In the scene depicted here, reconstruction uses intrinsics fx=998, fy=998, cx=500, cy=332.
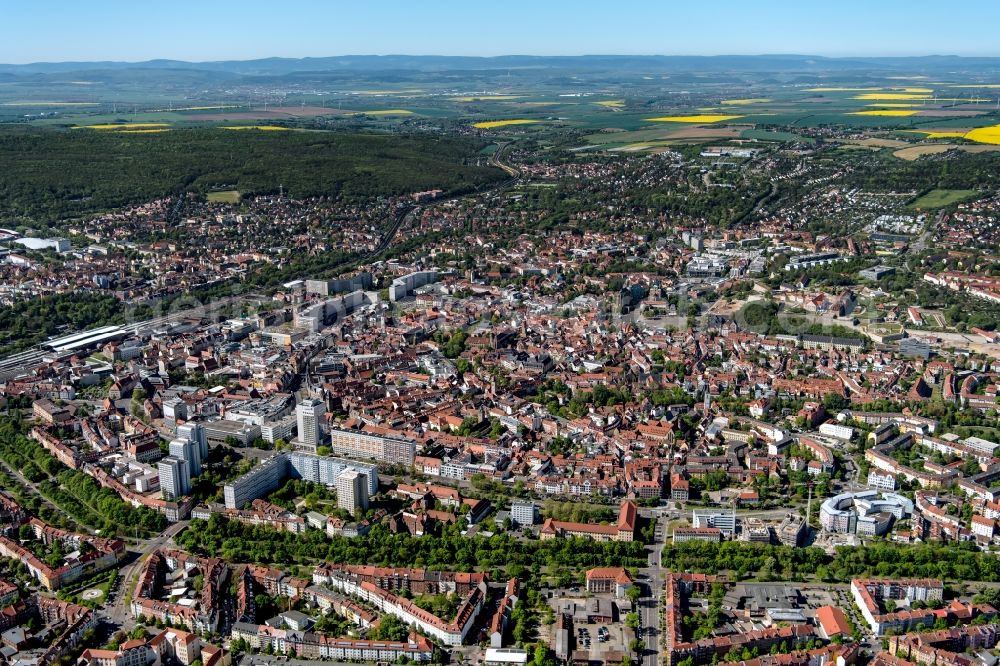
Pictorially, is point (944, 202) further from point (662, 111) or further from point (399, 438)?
point (662, 111)

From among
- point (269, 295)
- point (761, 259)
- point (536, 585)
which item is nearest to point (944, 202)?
point (761, 259)

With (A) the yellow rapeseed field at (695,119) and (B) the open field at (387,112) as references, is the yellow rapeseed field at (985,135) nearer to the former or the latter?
(A) the yellow rapeseed field at (695,119)

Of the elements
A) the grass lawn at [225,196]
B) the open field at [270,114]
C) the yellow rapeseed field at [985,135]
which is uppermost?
the open field at [270,114]

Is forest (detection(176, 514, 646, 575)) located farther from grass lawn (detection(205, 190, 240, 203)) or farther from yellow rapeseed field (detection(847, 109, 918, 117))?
yellow rapeseed field (detection(847, 109, 918, 117))

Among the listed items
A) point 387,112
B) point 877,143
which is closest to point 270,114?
point 387,112

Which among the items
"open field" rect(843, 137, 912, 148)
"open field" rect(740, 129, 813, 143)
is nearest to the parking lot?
"open field" rect(843, 137, 912, 148)

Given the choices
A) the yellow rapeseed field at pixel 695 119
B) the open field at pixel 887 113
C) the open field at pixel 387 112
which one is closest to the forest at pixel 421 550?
the yellow rapeseed field at pixel 695 119

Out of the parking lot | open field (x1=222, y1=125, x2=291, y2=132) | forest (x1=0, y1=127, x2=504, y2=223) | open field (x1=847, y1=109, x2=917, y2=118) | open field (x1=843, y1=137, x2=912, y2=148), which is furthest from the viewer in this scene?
open field (x1=847, y1=109, x2=917, y2=118)
